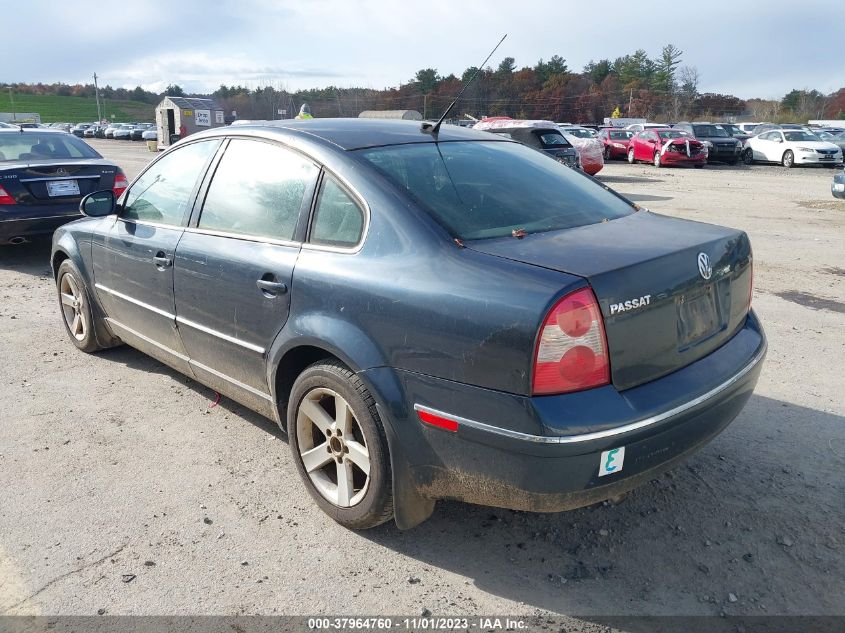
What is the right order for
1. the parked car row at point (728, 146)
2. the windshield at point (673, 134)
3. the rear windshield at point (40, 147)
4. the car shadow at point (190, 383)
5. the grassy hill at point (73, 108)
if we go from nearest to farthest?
1. the car shadow at point (190, 383)
2. the rear windshield at point (40, 147)
3. the parked car row at point (728, 146)
4. the windshield at point (673, 134)
5. the grassy hill at point (73, 108)

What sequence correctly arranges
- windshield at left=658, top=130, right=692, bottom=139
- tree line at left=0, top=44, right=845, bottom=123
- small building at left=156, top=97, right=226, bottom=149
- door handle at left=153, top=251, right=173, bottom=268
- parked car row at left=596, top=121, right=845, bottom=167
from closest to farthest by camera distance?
door handle at left=153, top=251, right=173, bottom=268, parked car row at left=596, top=121, right=845, bottom=167, windshield at left=658, top=130, right=692, bottom=139, small building at left=156, top=97, right=226, bottom=149, tree line at left=0, top=44, right=845, bottom=123

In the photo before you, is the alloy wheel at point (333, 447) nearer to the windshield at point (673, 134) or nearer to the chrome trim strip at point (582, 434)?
the chrome trim strip at point (582, 434)

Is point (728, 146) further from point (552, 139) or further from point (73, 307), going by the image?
point (73, 307)

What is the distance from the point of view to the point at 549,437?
2.33m

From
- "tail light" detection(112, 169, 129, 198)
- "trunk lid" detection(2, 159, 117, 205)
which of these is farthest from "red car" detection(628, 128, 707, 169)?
"trunk lid" detection(2, 159, 117, 205)

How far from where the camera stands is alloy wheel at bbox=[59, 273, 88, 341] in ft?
16.9

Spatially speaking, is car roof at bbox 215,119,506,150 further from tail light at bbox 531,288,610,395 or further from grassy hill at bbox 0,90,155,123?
grassy hill at bbox 0,90,155,123

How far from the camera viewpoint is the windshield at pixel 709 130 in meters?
28.7

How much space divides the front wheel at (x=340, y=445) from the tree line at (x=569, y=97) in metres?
57.8

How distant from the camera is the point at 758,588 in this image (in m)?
2.65

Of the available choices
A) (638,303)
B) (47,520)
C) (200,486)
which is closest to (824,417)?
(638,303)

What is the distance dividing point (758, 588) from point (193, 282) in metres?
2.94

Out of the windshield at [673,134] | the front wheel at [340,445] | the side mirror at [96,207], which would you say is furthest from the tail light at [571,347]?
the windshield at [673,134]

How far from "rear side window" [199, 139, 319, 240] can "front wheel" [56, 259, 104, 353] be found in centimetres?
179
